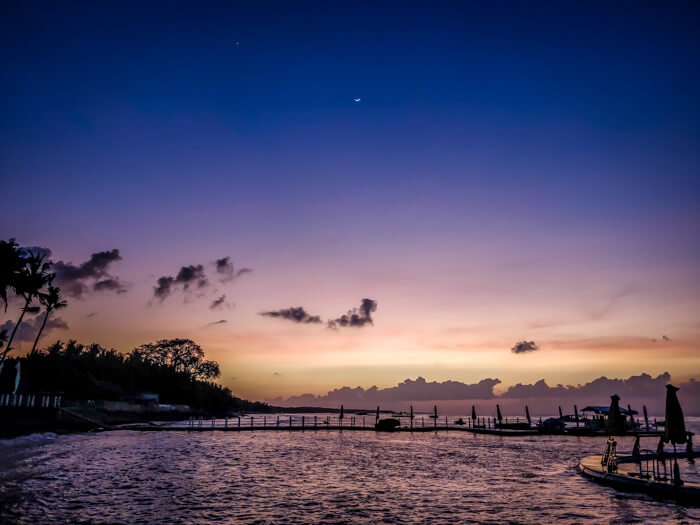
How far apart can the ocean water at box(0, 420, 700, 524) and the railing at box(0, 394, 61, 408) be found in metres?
6.86

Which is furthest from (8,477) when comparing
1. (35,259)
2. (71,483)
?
(35,259)

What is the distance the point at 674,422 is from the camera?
20484 millimetres

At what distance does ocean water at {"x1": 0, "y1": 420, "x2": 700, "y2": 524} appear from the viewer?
17.3 metres

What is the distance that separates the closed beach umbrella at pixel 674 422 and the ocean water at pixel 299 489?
2.99 metres

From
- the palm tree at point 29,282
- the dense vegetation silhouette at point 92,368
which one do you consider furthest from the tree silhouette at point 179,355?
the palm tree at point 29,282

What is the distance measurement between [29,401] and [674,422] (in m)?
56.3

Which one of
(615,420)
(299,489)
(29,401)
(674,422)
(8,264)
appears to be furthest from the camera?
(29,401)

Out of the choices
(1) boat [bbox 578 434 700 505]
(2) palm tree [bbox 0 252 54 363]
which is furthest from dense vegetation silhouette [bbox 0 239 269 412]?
(1) boat [bbox 578 434 700 505]

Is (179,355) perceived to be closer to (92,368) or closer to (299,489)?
(92,368)

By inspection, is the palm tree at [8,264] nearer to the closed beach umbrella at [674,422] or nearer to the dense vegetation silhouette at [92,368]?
the dense vegetation silhouette at [92,368]

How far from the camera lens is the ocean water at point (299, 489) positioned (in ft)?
56.6

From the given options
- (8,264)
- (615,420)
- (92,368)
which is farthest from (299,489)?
(92,368)

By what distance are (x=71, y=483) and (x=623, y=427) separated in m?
29.9

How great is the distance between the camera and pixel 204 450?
134 feet
